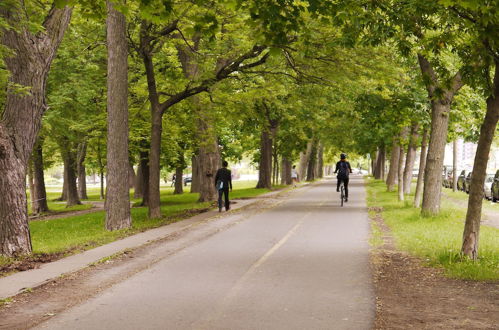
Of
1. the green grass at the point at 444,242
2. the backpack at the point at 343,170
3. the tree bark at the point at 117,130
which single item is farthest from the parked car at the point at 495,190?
the tree bark at the point at 117,130

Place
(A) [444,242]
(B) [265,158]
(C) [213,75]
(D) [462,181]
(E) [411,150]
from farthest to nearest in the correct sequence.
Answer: (D) [462,181] → (B) [265,158] → (E) [411,150] → (C) [213,75] → (A) [444,242]

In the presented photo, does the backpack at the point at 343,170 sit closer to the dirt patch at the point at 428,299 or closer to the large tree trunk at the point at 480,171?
the dirt patch at the point at 428,299

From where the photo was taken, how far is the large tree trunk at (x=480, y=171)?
31.2 feet

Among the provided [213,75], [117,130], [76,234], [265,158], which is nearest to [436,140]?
[213,75]

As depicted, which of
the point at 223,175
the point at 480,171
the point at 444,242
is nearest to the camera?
the point at 480,171

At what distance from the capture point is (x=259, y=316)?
659cm

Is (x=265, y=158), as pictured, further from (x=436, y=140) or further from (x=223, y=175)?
(x=436, y=140)

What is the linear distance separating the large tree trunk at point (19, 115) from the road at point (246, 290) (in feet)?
9.93

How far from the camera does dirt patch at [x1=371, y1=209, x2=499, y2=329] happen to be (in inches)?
252

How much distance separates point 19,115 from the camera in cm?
1153

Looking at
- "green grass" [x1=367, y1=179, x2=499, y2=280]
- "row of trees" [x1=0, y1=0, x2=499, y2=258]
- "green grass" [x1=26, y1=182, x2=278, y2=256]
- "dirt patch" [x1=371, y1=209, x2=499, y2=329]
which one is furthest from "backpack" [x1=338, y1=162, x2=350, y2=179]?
"dirt patch" [x1=371, y1=209, x2=499, y2=329]

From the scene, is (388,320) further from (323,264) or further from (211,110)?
(211,110)

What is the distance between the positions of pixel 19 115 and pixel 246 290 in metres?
6.27

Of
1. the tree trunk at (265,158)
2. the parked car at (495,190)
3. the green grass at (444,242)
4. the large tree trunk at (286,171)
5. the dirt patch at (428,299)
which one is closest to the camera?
the dirt patch at (428,299)
